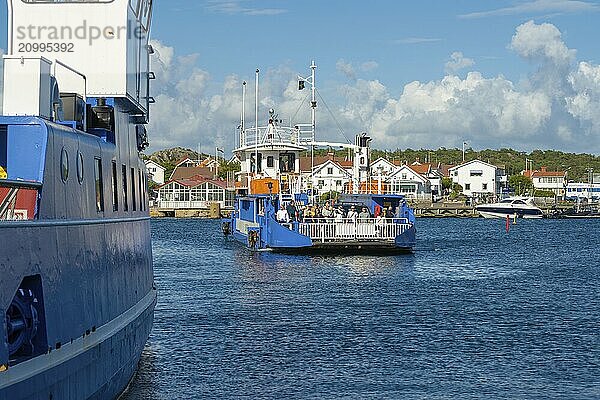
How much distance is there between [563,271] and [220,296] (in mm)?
18772

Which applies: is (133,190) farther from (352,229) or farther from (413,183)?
(413,183)

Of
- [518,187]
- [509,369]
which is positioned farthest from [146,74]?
[518,187]

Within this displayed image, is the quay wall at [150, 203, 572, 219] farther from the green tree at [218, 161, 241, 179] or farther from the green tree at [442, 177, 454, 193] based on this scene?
the green tree at [442, 177, 454, 193]

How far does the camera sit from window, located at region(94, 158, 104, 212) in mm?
13562

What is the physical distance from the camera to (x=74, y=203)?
1194 cm

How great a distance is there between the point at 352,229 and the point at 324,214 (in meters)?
4.48

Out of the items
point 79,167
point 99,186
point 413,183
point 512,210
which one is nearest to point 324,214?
point 99,186

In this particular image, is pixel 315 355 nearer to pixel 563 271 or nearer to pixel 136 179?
pixel 136 179

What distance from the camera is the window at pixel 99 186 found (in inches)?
534

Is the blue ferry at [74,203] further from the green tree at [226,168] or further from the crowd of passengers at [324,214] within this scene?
the green tree at [226,168]

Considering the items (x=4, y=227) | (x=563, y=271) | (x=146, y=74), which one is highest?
(x=146, y=74)

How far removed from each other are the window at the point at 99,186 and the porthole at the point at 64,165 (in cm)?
187

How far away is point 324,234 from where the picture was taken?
4894 cm

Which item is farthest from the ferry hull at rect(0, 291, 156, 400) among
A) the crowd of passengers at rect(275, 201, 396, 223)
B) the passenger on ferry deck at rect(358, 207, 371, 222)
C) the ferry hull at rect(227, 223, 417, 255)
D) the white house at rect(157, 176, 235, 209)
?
the white house at rect(157, 176, 235, 209)
